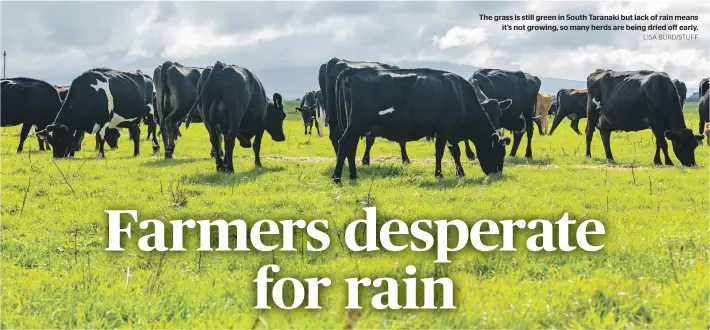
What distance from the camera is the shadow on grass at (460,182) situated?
12.2 m

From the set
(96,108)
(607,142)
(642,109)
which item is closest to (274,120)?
(96,108)

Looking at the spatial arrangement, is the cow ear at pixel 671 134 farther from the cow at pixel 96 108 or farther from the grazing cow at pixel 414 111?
the cow at pixel 96 108

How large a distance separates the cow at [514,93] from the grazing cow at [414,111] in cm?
631

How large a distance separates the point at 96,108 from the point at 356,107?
31.5ft

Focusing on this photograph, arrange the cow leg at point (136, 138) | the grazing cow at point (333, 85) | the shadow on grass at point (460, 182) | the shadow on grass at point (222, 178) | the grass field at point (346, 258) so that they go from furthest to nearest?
the cow leg at point (136, 138)
the grazing cow at point (333, 85)
the shadow on grass at point (222, 178)
the shadow on grass at point (460, 182)
the grass field at point (346, 258)

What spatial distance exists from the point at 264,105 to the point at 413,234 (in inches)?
Answer: 399

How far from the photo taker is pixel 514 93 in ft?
67.9

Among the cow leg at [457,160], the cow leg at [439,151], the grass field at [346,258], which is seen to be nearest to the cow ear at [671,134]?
the grass field at [346,258]

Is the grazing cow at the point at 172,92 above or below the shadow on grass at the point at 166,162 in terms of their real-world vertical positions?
above

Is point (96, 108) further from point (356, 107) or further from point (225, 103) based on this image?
point (356, 107)

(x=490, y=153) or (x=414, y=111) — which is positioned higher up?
(x=414, y=111)

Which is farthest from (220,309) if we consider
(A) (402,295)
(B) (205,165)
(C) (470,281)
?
(B) (205,165)

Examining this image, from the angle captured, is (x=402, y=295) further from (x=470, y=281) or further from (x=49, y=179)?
(x=49, y=179)

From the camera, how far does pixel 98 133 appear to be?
19.6 metres
